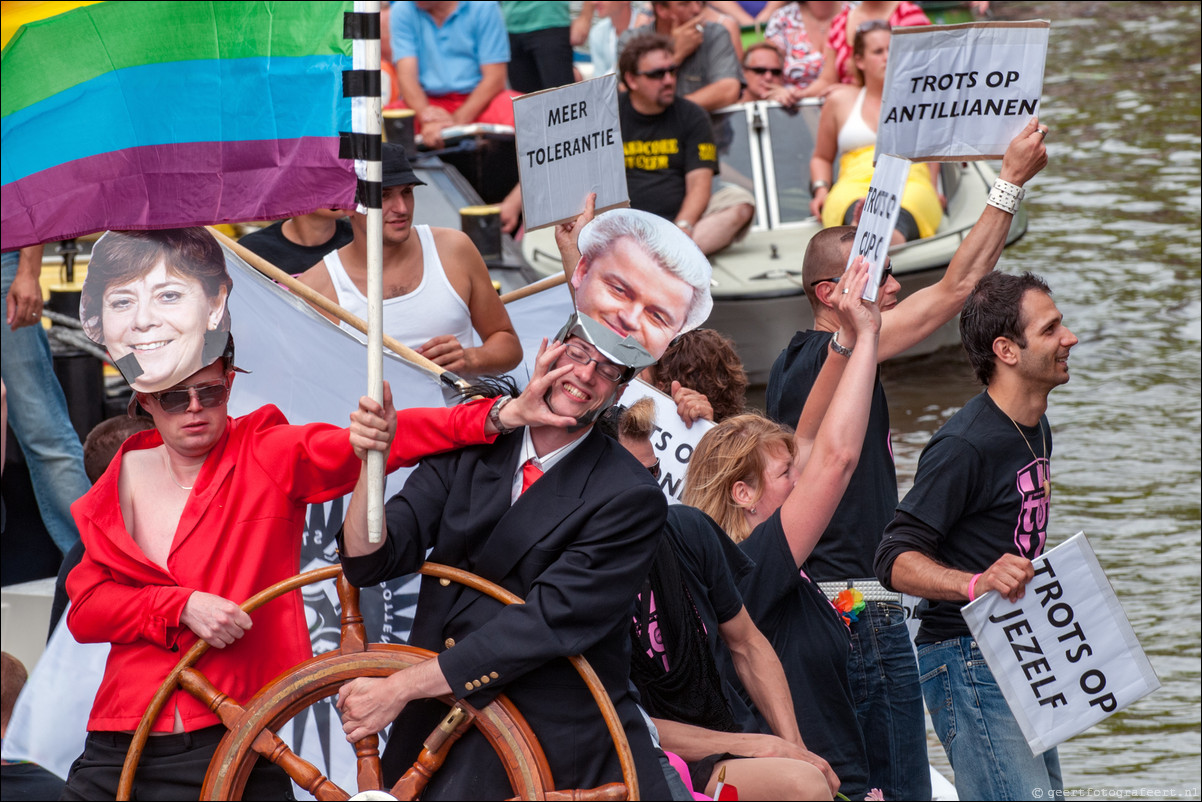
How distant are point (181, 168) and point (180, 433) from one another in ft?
2.49

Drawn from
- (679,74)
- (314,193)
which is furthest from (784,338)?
(314,193)

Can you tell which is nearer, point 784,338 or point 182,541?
point 182,541

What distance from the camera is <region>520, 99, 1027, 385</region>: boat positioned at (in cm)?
896

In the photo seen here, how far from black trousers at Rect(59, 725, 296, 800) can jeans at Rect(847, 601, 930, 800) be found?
1.63 meters

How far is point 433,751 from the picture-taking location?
2.67 meters

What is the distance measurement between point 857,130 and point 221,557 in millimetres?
6576

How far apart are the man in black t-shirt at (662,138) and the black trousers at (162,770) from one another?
5802 mm

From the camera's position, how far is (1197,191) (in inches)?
543

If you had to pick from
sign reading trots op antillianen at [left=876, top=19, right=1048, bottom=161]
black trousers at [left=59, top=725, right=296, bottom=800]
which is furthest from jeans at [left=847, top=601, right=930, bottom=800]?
black trousers at [left=59, top=725, right=296, bottom=800]

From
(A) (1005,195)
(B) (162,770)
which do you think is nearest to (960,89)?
(A) (1005,195)

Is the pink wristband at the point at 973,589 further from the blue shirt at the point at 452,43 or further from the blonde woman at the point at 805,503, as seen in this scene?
the blue shirt at the point at 452,43

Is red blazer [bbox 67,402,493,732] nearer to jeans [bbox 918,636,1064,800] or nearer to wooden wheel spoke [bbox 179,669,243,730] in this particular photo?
wooden wheel spoke [bbox 179,669,243,730]

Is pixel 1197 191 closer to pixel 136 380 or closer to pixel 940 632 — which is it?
pixel 940 632

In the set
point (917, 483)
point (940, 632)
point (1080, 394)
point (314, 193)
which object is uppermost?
point (314, 193)
